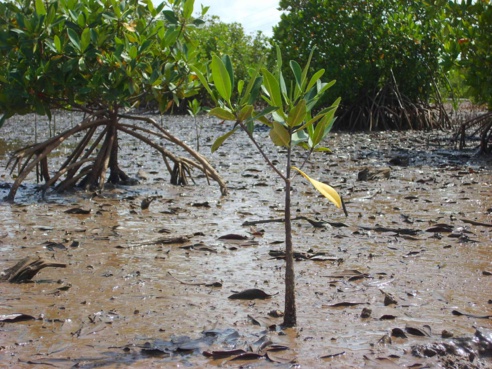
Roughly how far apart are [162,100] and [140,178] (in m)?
1.28

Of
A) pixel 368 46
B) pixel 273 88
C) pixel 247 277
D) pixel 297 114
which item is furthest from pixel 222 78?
pixel 368 46

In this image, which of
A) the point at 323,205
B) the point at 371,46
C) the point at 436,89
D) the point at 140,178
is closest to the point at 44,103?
the point at 140,178

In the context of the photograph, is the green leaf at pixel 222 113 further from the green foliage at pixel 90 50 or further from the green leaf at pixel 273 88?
the green foliage at pixel 90 50

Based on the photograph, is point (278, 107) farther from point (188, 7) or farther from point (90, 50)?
point (90, 50)

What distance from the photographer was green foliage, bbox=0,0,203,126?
6195 millimetres

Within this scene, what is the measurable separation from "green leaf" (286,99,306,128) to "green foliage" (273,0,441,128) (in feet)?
37.6

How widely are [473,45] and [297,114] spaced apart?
254 inches

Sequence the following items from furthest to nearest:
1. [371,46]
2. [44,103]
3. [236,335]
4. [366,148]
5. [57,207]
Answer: [371,46] → [366,148] → [44,103] → [57,207] → [236,335]

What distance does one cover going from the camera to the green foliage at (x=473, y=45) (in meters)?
8.48

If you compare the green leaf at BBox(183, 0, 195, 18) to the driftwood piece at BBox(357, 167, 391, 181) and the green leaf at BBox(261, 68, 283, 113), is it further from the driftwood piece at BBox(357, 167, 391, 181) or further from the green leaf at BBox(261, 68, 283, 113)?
the green leaf at BBox(261, 68, 283, 113)

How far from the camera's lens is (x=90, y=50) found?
6324 millimetres

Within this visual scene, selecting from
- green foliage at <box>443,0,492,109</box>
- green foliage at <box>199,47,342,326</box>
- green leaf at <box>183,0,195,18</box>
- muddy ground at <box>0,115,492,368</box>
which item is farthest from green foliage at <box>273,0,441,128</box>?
green foliage at <box>199,47,342,326</box>

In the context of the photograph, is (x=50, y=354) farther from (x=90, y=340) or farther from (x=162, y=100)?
(x=162, y=100)

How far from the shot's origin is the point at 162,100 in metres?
6.97
